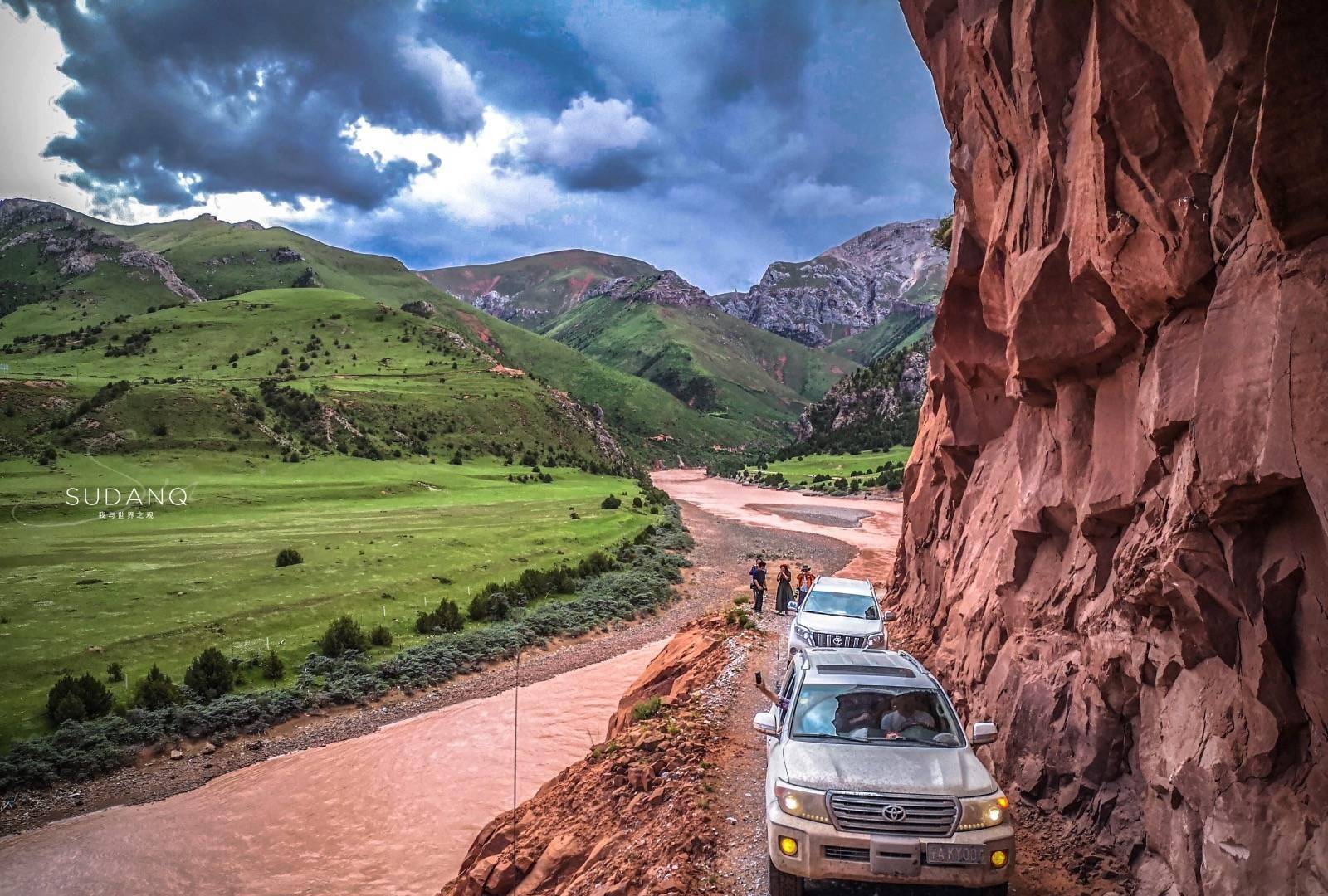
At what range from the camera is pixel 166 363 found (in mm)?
98750

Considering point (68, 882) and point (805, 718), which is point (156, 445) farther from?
point (805, 718)

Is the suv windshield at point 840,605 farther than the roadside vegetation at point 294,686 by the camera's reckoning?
No

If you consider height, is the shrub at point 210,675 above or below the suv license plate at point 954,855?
below

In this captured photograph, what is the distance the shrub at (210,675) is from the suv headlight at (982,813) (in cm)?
2374

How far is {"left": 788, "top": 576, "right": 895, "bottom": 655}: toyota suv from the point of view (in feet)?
51.1

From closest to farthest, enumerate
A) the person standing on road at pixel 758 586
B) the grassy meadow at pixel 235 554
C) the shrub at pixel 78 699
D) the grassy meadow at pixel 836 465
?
the shrub at pixel 78 699 < the grassy meadow at pixel 235 554 < the person standing on road at pixel 758 586 < the grassy meadow at pixel 836 465

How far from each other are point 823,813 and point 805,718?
1.57 meters

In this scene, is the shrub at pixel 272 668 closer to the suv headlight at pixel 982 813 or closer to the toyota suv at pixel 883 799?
the toyota suv at pixel 883 799

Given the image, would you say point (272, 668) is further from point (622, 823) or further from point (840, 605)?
point (840, 605)

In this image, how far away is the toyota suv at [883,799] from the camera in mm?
6102

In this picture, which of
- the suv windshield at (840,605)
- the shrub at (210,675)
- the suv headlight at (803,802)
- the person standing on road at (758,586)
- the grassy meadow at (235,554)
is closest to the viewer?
the suv headlight at (803,802)

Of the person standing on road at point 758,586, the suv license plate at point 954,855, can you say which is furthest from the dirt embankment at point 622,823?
the person standing on road at point 758,586

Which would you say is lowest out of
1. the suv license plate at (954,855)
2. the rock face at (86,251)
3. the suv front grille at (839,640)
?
the suv front grille at (839,640)

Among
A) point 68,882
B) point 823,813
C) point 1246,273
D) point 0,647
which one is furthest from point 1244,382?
point 0,647
